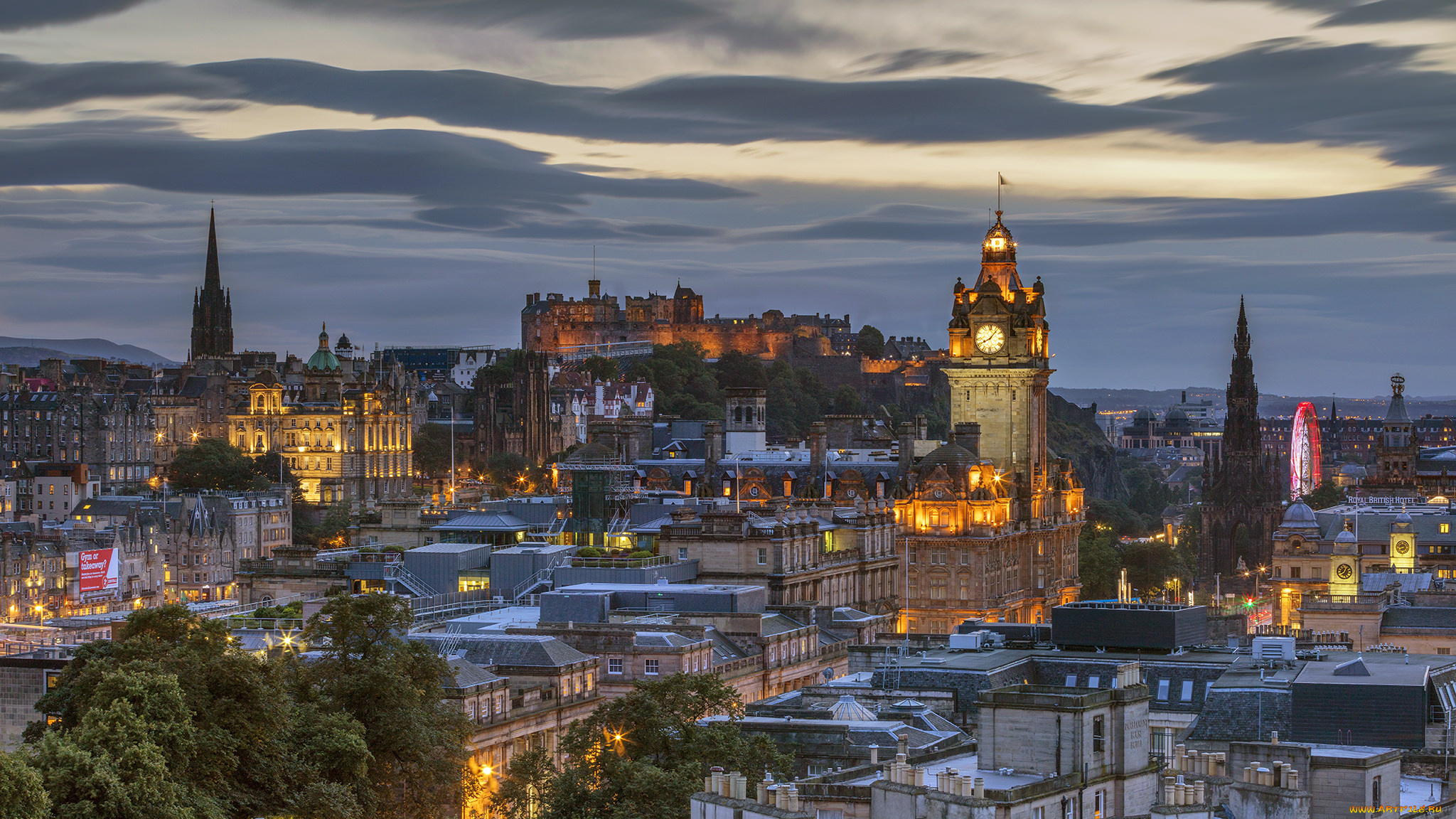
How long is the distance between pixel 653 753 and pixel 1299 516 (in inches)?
3523

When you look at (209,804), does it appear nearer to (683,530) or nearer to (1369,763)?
(1369,763)

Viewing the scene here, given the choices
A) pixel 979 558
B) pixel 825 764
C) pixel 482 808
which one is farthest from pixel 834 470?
pixel 825 764

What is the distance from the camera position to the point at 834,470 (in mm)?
165875

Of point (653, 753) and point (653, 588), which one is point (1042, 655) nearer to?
point (653, 753)

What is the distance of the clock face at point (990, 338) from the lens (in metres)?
165

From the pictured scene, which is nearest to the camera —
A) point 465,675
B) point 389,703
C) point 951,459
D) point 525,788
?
point 389,703

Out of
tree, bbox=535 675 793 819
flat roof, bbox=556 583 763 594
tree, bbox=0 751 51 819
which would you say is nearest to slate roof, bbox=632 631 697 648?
flat roof, bbox=556 583 763 594

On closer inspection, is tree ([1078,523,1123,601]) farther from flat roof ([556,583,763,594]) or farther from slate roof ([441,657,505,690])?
slate roof ([441,657,505,690])

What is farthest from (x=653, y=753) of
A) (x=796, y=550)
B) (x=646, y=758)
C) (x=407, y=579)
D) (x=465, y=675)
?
(x=796, y=550)

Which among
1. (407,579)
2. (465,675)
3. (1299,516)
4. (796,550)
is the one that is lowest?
(465,675)

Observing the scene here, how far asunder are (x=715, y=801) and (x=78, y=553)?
128 meters

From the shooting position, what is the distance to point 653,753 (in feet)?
226

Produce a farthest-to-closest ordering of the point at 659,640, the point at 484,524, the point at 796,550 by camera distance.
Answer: the point at 484,524 < the point at 796,550 < the point at 659,640

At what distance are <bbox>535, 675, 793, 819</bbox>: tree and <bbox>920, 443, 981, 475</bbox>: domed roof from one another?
260 ft
